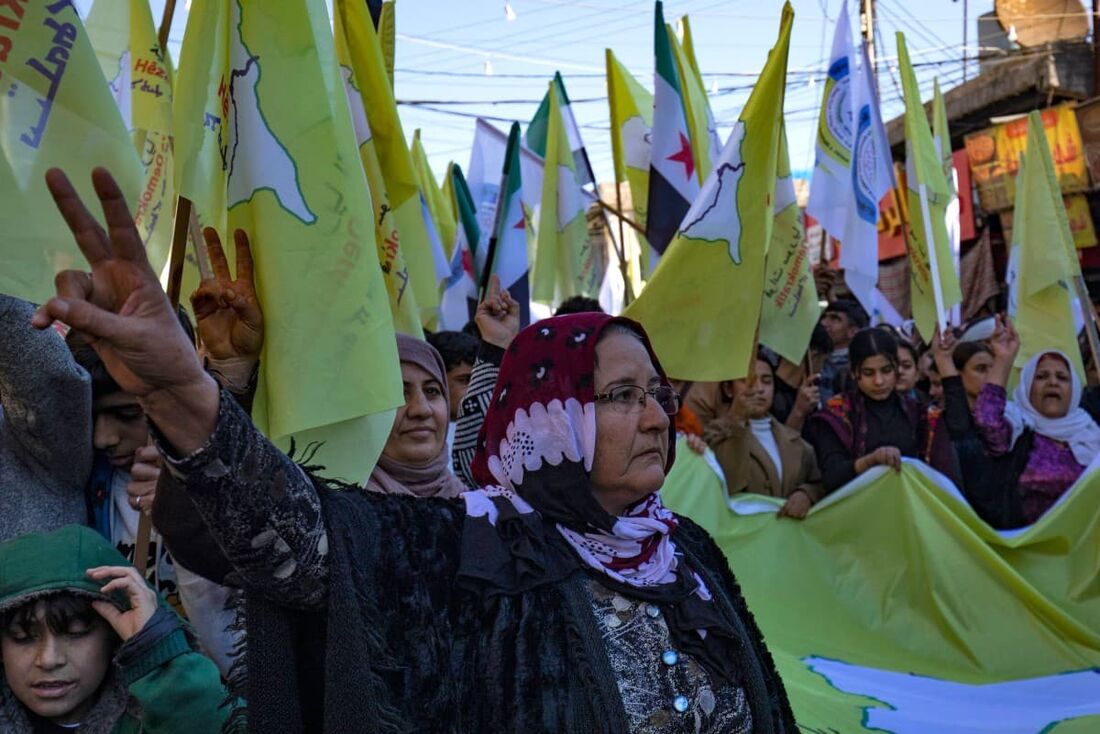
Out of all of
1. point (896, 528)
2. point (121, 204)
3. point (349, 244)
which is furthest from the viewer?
point (896, 528)

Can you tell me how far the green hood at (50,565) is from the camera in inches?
83.3

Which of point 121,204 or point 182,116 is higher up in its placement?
point 182,116

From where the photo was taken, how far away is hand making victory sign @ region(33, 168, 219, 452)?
4.19ft

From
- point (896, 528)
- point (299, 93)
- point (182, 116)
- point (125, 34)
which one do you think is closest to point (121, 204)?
point (299, 93)

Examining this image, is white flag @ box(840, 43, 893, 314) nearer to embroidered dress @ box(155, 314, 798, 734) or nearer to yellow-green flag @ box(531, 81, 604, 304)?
yellow-green flag @ box(531, 81, 604, 304)

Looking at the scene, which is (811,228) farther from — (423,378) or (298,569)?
(298,569)

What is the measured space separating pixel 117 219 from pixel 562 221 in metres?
6.53

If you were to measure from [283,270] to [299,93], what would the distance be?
19.2 inches

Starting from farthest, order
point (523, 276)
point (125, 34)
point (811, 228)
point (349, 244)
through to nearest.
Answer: point (811, 228), point (523, 276), point (125, 34), point (349, 244)

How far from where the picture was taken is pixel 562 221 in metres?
7.73

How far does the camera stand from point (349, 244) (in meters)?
2.56

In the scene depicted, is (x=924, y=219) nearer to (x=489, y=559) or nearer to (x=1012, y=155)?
(x=489, y=559)

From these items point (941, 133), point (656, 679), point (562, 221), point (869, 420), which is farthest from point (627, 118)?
point (656, 679)

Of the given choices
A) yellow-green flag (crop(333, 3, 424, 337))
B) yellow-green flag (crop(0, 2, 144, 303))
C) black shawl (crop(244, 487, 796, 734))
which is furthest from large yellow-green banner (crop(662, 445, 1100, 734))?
yellow-green flag (crop(0, 2, 144, 303))
